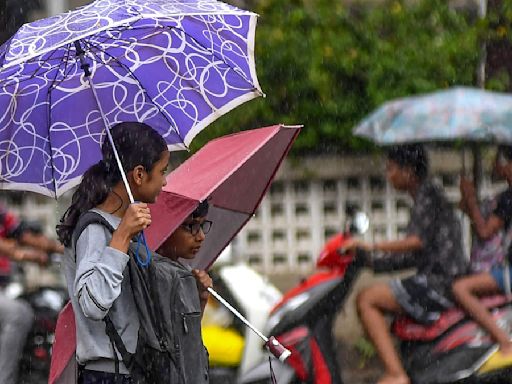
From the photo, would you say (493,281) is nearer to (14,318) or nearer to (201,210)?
(14,318)

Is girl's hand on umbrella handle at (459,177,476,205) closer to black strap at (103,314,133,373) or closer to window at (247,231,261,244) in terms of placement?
window at (247,231,261,244)

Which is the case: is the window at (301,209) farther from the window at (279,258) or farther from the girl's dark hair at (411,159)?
the girl's dark hair at (411,159)

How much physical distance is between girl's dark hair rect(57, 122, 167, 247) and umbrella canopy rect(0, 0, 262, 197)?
0.23m

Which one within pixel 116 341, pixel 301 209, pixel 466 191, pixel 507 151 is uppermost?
pixel 116 341

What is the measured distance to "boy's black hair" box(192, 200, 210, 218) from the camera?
461 centimetres

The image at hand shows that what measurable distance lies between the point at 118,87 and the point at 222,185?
0.57 meters

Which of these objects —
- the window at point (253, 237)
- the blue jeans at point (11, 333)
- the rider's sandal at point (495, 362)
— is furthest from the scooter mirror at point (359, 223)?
the window at point (253, 237)

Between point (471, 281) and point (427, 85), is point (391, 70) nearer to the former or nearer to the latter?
point (427, 85)

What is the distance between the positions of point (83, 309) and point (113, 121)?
40.3 inches

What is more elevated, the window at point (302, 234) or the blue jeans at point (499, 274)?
the blue jeans at point (499, 274)

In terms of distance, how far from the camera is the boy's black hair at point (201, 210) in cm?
461

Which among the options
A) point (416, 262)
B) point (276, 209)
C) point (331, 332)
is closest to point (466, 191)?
point (416, 262)

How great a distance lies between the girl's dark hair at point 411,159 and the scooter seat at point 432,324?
72 cm

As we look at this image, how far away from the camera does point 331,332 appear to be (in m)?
6.95
